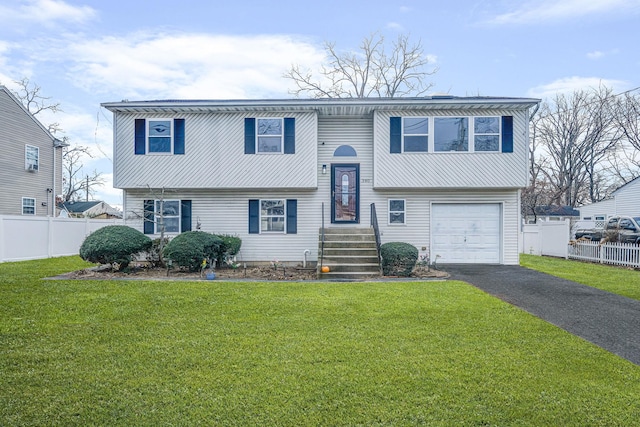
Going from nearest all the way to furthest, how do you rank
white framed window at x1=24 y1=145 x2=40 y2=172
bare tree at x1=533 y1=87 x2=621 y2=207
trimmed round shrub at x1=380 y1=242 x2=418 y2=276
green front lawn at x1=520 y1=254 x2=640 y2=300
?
green front lawn at x1=520 y1=254 x2=640 y2=300
trimmed round shrub at x1=380 y1=242 x2=418 y2=276
white framed window at x1=24 y1=145 x2=40 y2=172
bare tree at x1=533 y1=87 x2=621 y2=207

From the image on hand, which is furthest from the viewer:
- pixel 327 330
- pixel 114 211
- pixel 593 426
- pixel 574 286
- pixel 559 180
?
pixel 114 211

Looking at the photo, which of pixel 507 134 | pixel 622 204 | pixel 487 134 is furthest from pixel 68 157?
pixel 622 204

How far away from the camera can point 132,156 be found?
1269cm

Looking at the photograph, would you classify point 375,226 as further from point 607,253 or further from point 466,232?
point 607,253

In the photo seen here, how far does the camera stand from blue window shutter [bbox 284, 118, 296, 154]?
12.6 metres

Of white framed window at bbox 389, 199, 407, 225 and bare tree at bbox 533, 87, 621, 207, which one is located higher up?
bare tree at bbox 533, 87, 621, 207

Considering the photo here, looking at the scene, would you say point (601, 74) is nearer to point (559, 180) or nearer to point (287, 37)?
point (559, 180)

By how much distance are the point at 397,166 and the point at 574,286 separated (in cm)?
603

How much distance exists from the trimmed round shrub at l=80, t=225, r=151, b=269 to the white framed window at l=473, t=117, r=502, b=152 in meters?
11.2

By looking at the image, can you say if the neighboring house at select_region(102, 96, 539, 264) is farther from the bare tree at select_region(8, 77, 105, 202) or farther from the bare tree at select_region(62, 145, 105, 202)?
the bare tree at select_region(62, 145, 105, 202)

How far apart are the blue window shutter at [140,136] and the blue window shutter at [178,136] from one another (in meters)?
1.02

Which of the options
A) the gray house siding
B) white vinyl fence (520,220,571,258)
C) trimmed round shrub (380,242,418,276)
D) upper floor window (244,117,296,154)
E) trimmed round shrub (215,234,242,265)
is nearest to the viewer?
trimmed round shrub (380,242,418,276)

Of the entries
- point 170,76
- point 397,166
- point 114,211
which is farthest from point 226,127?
point 114,211

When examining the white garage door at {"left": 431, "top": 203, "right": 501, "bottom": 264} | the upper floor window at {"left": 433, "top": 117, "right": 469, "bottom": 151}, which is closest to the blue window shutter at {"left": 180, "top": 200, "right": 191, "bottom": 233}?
the white garage door at {"left": 431, "top": 203, "right": 501, "bottom": 264}
